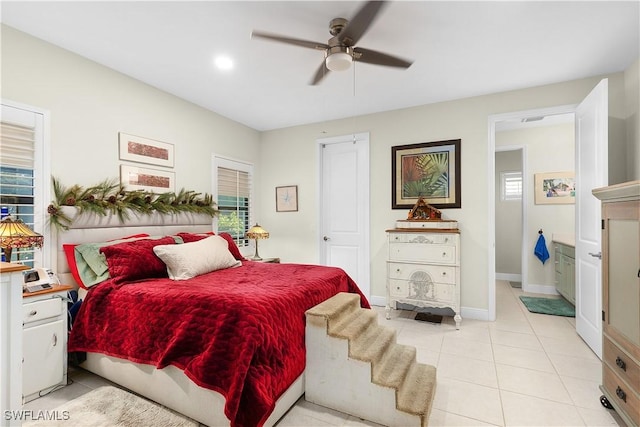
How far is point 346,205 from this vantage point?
15.0 ft

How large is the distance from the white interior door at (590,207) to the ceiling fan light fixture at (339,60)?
228cm

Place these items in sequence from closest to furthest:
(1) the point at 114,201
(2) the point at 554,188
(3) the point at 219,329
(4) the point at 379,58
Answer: (3) the point at 219,329 < (4) the point at 379,58 < (1) the point at 114,201 < (2) the point at 554,188

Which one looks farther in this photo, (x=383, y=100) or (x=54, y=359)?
(x=383, y=100)

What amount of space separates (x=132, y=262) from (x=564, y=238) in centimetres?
573

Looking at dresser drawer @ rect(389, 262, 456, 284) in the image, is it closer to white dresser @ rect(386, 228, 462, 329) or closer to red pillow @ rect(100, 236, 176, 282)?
white dresser @ rect(386, 228, 462, 329)

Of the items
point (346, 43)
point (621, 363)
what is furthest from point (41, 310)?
point (621, 363)

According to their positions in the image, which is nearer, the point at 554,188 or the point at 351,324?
the point at 351,324

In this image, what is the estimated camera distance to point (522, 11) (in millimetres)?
2150

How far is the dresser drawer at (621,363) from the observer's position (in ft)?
5.24

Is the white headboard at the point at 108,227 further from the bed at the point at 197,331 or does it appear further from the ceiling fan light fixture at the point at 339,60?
the ceiling fan light fixture at the point at 339,60

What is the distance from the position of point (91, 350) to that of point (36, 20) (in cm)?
253

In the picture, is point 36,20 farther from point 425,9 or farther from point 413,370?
point 413,370

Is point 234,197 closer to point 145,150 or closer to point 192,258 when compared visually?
point 145,150

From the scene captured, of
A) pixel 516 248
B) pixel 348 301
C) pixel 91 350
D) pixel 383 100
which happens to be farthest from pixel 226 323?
pixel 516 248
